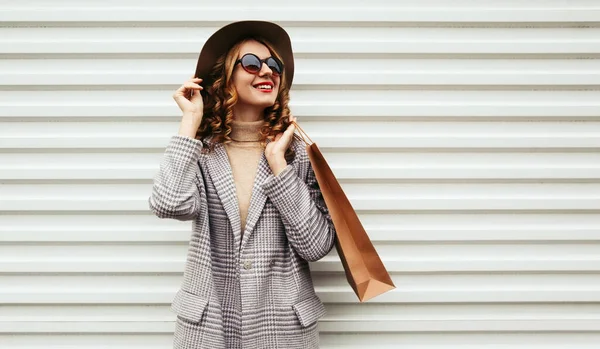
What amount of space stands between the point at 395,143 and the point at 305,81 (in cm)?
62

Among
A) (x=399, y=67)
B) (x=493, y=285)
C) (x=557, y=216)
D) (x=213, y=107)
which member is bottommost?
(x=493, y=285)

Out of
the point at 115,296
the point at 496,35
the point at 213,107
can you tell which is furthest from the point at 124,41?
the point at 496,35

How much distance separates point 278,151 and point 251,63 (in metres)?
0.41

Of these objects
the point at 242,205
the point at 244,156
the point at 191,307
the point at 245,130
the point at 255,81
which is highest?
the point at 255,81

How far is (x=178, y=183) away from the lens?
5.59 ft

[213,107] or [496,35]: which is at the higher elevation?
[496,35]

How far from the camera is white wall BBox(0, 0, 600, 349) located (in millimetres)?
2318

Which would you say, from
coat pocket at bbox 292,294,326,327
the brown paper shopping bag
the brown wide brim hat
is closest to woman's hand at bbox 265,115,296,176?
the brown paper shopping bag

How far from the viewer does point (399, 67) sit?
2.36 metres

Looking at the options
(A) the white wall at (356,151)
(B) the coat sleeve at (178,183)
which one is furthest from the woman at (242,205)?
(A) the white wall at (356,151)

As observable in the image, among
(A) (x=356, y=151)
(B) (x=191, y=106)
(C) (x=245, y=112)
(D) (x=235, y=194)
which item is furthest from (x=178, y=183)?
(A) (x=356, y=151)

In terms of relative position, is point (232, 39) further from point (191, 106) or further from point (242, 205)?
point (242, 205)
